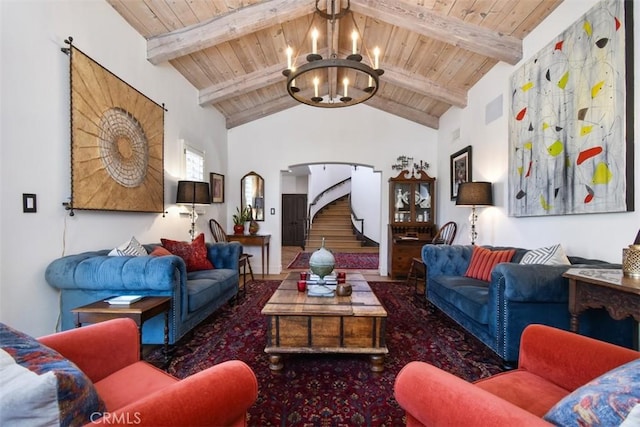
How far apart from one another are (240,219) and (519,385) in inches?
202

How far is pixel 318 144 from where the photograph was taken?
5.90 meters

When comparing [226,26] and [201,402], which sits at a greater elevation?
[226,26]

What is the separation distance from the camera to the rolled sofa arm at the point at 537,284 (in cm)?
198

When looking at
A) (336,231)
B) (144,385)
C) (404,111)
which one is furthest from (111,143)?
(336,231)

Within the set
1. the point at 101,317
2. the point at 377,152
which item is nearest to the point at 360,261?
the point at 377,152

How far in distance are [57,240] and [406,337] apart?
119 inches

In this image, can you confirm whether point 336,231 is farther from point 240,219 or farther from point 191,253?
point 191,253

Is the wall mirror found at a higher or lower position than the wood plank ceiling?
lower

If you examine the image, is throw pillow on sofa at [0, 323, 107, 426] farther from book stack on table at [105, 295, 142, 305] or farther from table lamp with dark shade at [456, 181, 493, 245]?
table lamp with dark shade at [456, 181, 493, 245]

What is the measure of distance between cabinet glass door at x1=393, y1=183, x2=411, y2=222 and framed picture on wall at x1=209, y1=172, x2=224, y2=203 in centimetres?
326

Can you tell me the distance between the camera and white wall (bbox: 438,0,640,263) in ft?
6.90

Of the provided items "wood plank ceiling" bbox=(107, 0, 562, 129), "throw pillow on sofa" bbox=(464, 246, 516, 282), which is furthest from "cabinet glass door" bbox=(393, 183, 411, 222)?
"throw pillow on sofa" bbox=(464, 246, 516, 282)

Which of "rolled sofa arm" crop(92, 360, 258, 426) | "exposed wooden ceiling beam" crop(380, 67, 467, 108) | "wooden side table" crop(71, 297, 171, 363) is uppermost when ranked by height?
"exposed wooden ceiling beam" crop(380, 67, 467, 108)

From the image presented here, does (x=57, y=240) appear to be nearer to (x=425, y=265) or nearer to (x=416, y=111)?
(x=425, y=265)
